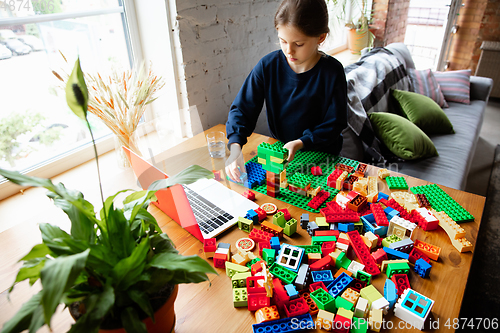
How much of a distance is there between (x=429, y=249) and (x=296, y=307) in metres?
0.41

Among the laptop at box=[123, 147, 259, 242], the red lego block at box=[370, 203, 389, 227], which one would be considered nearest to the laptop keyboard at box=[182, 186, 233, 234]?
the laptop at box=[123, 147, 259, 242]

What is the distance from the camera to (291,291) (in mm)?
721

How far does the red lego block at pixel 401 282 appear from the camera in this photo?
744 millimetres

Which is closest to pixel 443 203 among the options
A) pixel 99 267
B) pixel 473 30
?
pixel 99 267

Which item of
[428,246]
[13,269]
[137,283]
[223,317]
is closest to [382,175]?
[428,246]

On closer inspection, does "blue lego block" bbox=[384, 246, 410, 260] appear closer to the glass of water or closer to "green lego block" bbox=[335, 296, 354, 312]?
"green lego block" bbox=[335, 296, 354, 312]

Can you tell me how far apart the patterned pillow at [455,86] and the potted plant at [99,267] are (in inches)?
117

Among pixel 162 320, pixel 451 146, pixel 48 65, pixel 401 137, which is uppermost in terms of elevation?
pixel 48 65

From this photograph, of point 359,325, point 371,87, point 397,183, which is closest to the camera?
point 359,325

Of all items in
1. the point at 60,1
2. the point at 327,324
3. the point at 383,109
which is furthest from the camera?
the point at 383,109

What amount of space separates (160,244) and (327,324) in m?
0.39

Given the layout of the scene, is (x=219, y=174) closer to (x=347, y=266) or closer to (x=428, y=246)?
(x=347, y=266)

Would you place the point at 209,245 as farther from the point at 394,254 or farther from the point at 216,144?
the point at 216,144

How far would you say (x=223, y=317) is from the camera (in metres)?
0.69
